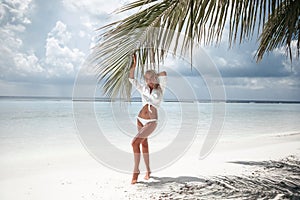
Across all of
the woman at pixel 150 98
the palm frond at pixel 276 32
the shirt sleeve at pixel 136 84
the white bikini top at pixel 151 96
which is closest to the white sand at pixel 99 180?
the woman at pixel 150 98

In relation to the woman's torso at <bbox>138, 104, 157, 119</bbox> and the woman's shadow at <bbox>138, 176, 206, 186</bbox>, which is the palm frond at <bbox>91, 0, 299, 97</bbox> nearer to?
the woman's torso at <bbox>138, 104, 157, 119</bbox>

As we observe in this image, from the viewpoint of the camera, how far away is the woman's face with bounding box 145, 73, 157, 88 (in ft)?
7.60

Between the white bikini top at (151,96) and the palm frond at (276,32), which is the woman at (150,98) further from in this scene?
the palm frond at (276,32)

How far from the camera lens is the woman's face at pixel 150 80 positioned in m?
2.32

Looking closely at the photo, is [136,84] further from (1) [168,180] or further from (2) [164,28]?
(1) [168,180]

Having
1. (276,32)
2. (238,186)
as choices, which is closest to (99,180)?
(238,186)

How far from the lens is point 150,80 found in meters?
2.33

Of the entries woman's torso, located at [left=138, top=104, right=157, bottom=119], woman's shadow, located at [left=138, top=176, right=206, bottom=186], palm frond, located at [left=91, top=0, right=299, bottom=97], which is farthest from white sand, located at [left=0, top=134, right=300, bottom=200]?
palm frond, located at [left=91, top=0, right=299, bottom=97]

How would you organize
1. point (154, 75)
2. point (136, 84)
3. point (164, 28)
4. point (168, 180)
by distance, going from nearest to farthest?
point (164, 28) < point (136, 84) < point (154, 75) < point (168, 180)

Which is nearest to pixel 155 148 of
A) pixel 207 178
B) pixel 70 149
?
pixel 70 149

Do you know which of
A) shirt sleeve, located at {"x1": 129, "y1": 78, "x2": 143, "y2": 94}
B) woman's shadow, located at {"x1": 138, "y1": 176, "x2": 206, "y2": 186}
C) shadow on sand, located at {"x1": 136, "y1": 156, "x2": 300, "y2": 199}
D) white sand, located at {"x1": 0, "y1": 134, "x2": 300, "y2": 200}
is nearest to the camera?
shirt sleeve, located at {"x1": 129, "y1": 78, "x2": 143, "y2": 94}

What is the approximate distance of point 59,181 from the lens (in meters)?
2.77

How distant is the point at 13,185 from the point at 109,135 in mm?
4328

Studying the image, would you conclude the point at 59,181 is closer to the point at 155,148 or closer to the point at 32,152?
the point at 32,152
